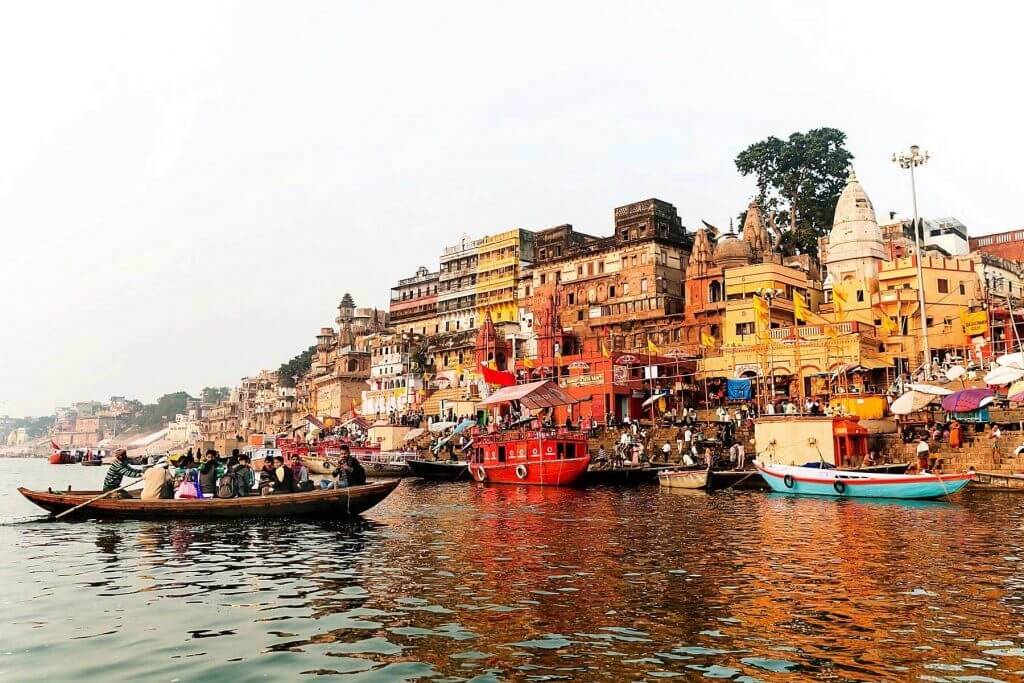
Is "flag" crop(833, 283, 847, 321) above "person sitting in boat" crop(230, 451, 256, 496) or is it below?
above

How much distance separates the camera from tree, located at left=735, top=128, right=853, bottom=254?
71.2 metres

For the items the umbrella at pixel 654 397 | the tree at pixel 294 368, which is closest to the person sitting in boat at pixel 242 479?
the umbrella at pixel 654 397

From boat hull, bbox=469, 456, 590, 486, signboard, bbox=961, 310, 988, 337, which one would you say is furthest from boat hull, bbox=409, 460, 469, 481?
signboard, bbox=961, 310, 988, 337

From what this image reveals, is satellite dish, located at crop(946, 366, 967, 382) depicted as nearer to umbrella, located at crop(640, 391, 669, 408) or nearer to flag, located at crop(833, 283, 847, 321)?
flag, located at crop(833, 283, 847, 321)

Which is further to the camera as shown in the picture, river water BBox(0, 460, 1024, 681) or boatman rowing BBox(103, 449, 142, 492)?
boatman rowing BBox(103, 449, 142, 492)

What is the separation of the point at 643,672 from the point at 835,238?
60.3m

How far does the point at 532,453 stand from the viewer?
40344mm

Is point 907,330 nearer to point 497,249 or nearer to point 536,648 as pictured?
point 497,249

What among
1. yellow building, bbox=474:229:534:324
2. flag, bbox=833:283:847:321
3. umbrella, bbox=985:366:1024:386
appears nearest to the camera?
umbrella, bbox=985:366:1024:386

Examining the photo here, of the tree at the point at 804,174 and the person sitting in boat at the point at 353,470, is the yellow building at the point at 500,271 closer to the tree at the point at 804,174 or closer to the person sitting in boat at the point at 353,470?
the tree at the point at 804,174

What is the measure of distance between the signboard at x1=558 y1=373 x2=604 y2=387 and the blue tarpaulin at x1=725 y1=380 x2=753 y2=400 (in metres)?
8.54

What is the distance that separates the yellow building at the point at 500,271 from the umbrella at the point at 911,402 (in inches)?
1884

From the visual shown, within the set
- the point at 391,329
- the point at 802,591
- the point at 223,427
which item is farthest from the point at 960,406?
the point at 223,427

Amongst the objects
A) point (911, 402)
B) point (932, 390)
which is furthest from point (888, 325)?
point (911, 402)
